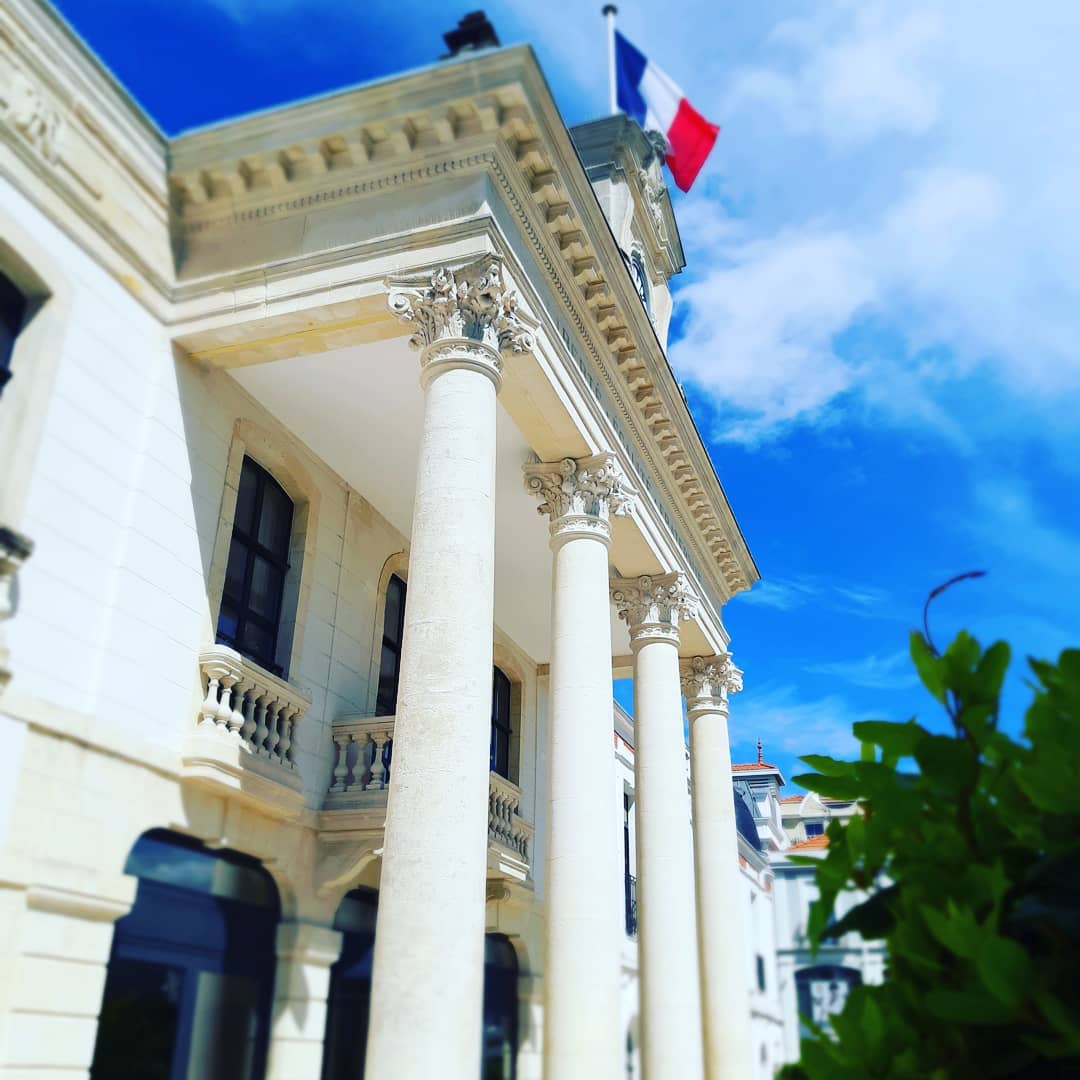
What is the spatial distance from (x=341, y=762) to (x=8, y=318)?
7230 millimetres

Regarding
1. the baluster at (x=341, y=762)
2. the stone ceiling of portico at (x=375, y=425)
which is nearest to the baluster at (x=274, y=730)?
the baluster at (x=341, y=762)

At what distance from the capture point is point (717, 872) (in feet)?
62.2

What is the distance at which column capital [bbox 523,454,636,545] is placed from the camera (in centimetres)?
1375

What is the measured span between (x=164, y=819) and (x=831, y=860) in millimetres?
10188

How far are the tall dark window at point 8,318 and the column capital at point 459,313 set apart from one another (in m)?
3.96

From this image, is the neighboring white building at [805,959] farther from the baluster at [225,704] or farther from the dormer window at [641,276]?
the dormer window at [641,276]

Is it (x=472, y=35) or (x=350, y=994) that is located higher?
(x=472, y=35)

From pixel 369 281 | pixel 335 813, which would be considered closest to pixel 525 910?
pixel 335 813

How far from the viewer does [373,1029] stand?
7977 millimetres

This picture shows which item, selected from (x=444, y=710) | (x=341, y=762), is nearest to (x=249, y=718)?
(x=341, y=762)

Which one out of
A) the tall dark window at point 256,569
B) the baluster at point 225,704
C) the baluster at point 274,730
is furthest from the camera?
the tall dark window at point 256,569

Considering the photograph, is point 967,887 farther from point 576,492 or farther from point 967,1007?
point 576,492

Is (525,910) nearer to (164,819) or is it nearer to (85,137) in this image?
(164,819)

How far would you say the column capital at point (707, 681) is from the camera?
2077cm
